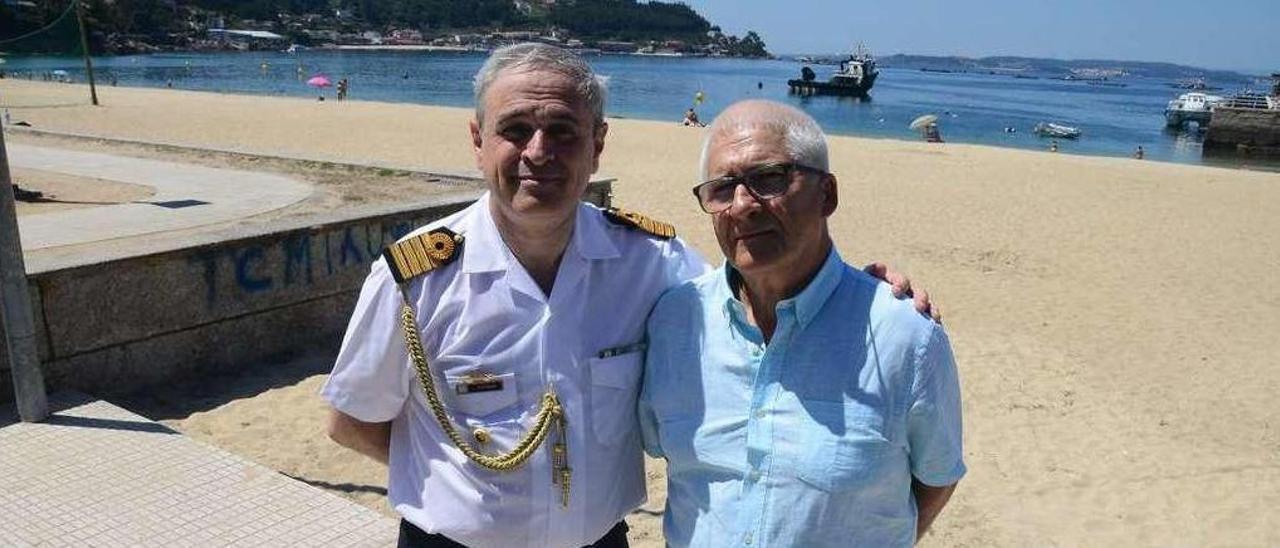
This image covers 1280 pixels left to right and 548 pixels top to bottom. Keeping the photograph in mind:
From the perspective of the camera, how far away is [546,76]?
1.91 meters

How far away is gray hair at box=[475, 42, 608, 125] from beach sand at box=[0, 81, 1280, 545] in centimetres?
270

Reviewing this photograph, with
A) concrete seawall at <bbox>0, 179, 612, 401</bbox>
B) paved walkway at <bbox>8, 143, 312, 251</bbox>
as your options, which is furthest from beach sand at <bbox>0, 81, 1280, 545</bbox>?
paved walkway at <bbox>8, 143, 312, 251</bbox>

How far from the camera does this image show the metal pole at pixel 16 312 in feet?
14.3

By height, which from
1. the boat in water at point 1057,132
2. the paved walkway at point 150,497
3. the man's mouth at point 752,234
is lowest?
the boat in water at point 1057,132

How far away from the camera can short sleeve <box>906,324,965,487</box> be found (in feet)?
5.98

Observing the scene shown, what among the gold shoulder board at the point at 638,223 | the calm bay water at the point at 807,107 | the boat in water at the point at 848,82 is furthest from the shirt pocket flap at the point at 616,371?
the boat in water at the point at 848,82

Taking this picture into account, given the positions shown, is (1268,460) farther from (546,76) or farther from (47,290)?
(47,290)

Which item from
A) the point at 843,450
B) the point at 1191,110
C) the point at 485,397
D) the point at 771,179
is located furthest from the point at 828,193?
the point at 1191,110

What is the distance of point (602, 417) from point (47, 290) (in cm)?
419

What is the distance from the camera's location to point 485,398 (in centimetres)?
202

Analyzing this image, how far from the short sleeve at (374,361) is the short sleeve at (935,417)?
1028 millimetres

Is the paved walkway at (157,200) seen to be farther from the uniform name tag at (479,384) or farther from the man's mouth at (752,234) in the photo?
the man's mouth at (752,234)

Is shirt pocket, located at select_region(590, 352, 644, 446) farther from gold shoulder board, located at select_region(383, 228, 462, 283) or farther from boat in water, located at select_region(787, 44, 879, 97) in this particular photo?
boat in water, located at select_region(787, 44, 879, 97)

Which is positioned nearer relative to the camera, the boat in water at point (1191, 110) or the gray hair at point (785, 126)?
the gray hair at point (785, 126)
